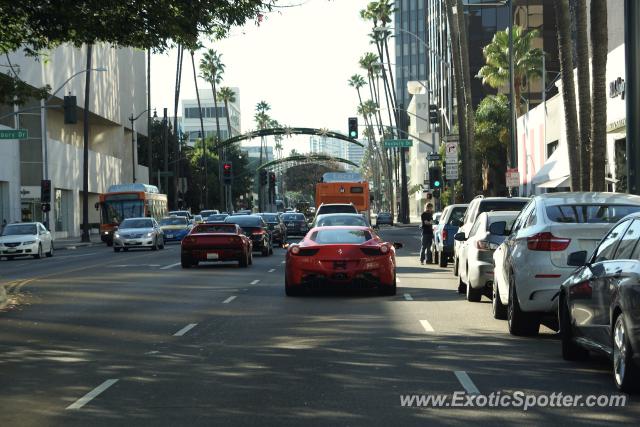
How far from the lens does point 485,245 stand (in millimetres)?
19766

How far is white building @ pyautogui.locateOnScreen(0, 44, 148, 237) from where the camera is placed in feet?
233

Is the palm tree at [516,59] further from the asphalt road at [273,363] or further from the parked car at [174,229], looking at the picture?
the asphalt road at [273,363]

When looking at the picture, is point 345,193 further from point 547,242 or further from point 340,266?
point 547,242

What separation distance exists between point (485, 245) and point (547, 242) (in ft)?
17.8

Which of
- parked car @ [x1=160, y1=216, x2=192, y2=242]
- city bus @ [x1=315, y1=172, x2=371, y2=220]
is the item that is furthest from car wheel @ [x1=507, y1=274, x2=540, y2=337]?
parked car @ [x1=160, y1=216, x2=192, y2=242]

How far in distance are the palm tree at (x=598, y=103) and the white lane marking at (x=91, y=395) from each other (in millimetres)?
17528

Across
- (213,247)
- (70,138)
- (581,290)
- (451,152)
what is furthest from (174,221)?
(581,290)

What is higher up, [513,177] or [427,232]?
[513,177]

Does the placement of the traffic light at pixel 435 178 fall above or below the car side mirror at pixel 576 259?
above

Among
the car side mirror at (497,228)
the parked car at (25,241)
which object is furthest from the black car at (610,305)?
the parked car at (25,241)

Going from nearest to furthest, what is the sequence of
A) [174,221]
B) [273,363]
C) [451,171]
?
[273,363] < [451,171] < [174,221]

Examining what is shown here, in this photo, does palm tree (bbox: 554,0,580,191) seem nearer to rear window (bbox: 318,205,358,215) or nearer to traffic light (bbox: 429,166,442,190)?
rear window (bbox: 318,205,358,215)

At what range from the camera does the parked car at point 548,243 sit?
14.3 m

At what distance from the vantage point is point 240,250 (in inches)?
1316
